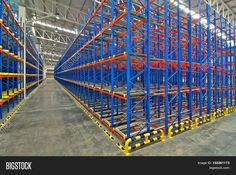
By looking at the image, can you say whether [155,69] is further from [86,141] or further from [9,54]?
[9,54]

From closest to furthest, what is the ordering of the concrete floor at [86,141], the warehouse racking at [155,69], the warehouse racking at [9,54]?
1. the concrete floor at [86,141]
2. the warehouse racking at [155,69]
3. the warehouse racking at [9,54]

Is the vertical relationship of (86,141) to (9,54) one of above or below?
below

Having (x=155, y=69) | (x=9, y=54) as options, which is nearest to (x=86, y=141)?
(x=155, y=69)

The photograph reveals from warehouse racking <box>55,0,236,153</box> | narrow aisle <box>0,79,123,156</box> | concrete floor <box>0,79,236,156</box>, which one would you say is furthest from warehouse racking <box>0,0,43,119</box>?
warehouse racking <box>55,0,236,153</box>

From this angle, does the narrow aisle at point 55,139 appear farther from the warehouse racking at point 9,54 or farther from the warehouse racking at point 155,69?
the warehouse racking at point 9,54

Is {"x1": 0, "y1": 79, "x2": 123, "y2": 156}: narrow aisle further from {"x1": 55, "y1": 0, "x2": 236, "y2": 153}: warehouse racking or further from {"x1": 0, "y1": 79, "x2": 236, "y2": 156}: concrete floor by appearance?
{"x1": 55, "y1": 0, "x2": 236, "y2": 153}: warehouse racking

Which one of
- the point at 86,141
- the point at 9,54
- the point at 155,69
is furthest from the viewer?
the point at 155,69

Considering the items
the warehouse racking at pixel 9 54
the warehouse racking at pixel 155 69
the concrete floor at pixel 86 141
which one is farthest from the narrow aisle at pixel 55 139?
the warehouse racking at pixel 9 54

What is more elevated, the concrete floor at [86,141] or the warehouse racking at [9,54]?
the warehouse racking at [9,54]
